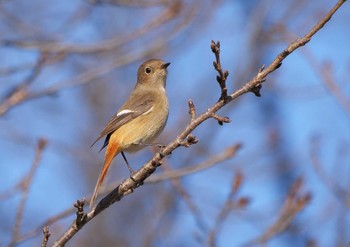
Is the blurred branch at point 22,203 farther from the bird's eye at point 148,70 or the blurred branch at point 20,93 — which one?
the bird's eye at point 148,70

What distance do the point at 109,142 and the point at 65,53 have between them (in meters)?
0.99

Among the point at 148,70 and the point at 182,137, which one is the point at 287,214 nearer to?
the point at 148,70

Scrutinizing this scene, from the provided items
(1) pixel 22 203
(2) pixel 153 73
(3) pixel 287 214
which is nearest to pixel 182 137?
(1) pixel 22 203

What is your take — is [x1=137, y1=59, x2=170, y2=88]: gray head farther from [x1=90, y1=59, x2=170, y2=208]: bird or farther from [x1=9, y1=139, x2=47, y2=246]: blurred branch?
[x1=9, y1=139, x2=47, y2=246]: blurred branch

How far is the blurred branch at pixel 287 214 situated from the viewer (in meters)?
5.20

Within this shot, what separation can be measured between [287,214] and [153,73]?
1858 mm

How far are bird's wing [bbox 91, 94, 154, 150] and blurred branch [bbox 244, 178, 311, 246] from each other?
4.63 feet

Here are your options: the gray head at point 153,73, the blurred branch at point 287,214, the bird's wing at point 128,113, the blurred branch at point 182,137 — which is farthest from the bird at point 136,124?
the blurred branch at point 287,214

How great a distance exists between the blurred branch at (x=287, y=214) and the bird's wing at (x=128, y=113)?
141 centimetres

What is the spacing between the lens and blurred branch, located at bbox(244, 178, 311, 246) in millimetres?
5203

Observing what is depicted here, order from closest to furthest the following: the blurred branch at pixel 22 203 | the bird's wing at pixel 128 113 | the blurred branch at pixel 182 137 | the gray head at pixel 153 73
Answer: the blurred branch at pixel 182 137 < the blurred branch at pixel 22 203 < the bird's wing at pixel 128 113 < the gray head at pixel 153 73

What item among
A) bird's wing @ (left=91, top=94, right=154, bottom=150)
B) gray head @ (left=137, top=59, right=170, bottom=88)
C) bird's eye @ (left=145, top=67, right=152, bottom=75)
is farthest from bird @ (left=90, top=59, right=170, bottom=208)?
bird's eye @ (left=145, top=67, right=152, bottom=75)

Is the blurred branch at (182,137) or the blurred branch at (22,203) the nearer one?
the blurred branch at (182,137)

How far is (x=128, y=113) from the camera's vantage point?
543 cm
